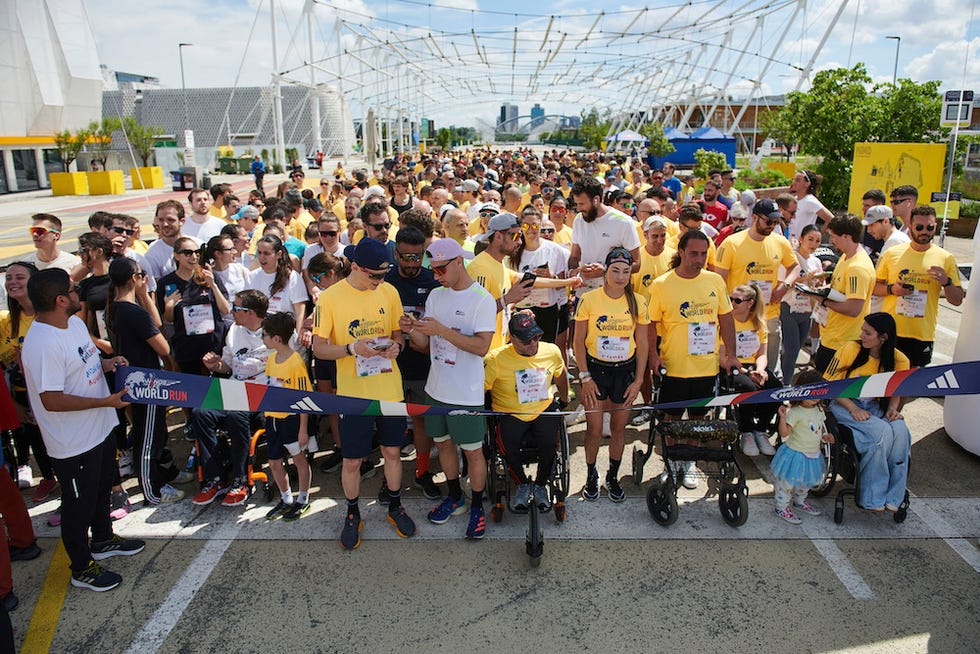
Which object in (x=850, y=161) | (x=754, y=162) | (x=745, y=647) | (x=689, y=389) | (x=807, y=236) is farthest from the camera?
(x=754, y=162)

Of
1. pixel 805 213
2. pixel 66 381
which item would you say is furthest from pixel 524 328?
pixel 805 213

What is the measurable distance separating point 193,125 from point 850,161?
86483 mm

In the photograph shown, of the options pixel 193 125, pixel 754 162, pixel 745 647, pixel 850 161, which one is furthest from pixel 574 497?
pixel 193 125

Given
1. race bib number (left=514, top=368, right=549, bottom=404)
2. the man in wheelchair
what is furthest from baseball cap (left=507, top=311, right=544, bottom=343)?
race bib number (left=514, top=368, right=549, bottom=404)

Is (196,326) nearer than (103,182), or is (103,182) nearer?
(196,326)

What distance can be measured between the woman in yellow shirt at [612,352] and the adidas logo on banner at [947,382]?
1693mm

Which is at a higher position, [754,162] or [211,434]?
[754,162]

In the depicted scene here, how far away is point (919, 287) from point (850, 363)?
1.36m

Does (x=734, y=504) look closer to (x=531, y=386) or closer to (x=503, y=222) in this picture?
(x=531, y=386)

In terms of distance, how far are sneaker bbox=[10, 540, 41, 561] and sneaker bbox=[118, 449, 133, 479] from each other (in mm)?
989

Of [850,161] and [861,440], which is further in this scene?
[850,161]

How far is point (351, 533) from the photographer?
402 cm

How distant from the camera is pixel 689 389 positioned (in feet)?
14.6

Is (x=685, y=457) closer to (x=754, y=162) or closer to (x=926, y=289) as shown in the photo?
(x=926, y=289)
